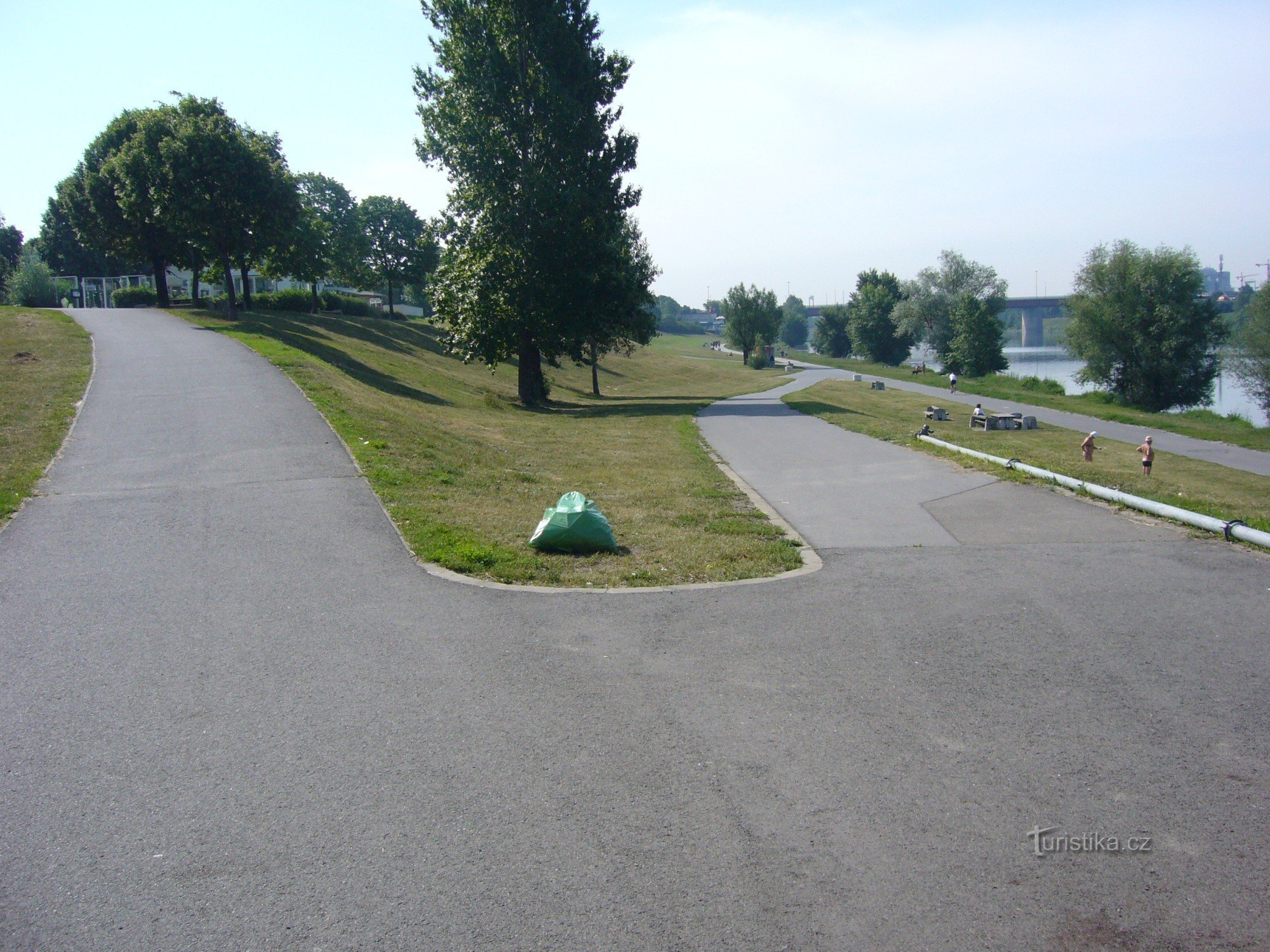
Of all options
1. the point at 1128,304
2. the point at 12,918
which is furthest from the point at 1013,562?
the point at 1128,304

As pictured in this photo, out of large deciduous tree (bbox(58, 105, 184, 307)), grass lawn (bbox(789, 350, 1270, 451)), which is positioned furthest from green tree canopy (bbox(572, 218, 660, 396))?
grass lawn (bbox(789, 350, 1270, 451))

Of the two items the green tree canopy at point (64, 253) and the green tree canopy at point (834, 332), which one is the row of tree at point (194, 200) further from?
the green tree canopy at point (834, 332)

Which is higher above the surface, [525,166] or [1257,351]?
[525,166]

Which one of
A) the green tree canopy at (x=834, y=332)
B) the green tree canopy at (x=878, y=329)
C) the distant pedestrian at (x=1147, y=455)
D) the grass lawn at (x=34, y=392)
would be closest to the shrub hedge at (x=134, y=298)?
the grass lawn at (x=34, y=392)

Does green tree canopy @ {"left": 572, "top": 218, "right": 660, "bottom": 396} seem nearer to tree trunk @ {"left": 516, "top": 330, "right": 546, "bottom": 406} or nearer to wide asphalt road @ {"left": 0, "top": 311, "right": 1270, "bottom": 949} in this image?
tree trunk @ {"left": 516, "top": 330, "right": 546, "bottom": 406}

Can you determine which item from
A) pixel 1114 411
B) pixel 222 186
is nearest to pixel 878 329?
pixel 1114 411

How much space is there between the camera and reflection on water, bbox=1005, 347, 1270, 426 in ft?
156

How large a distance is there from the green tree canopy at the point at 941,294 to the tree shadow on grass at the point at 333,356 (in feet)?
206

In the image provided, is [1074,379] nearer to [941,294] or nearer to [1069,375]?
[1069,375]

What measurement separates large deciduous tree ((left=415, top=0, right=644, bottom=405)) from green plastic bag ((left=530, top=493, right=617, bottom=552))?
23.4 metres

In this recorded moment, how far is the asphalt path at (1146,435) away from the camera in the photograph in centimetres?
2484

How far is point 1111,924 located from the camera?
3.24 meters

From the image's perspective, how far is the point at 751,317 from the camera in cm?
9612

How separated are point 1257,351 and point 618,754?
52409 mm
